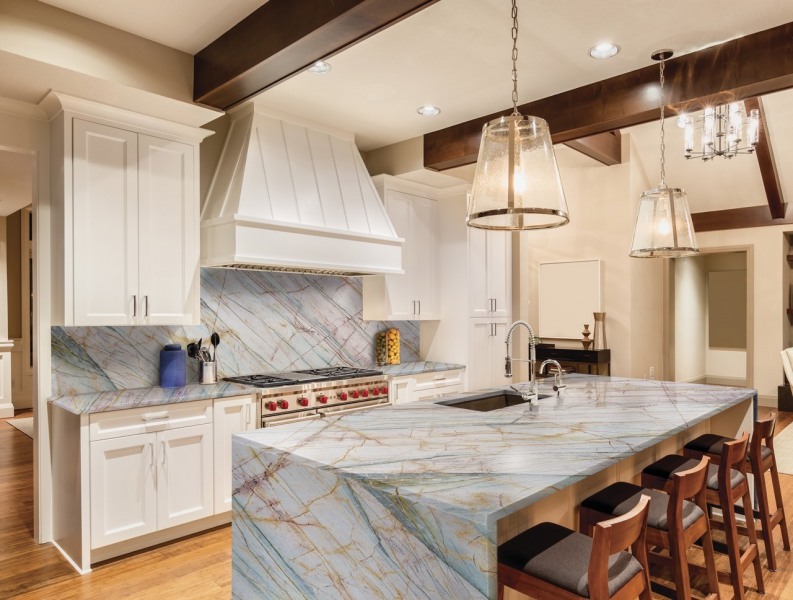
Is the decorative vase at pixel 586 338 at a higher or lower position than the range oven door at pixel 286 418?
higher

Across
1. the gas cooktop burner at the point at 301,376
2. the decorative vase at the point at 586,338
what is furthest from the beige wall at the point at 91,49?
the decorative vase at the point at 586,338

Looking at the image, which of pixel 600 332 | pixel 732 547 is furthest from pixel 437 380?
pixel 600 332

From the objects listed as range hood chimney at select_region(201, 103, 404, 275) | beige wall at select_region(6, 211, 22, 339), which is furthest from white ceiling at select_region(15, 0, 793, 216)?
beige wall at select_region(6, 211, 22, 339)

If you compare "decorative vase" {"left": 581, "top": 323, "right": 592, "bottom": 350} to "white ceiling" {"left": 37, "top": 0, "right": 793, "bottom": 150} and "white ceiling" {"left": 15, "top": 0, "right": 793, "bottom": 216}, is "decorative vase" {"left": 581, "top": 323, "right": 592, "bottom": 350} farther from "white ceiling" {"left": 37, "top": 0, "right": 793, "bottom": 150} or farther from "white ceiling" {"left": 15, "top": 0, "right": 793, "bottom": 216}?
"white ceiling" {"left": 37, "top": 0, "right": 793, "bottom": 150}

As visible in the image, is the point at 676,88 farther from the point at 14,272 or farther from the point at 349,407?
the point at 14,272

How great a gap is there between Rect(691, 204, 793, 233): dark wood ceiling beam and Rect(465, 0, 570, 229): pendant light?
22.2 feet

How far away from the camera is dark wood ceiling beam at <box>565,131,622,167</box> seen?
A: 6301 millimetres

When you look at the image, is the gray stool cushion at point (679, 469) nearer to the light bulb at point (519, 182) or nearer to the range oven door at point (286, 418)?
the light bulb at point (519, 182)

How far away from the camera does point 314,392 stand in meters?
3.86

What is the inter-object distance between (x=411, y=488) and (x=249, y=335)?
283cm

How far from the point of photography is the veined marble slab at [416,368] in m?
4.55

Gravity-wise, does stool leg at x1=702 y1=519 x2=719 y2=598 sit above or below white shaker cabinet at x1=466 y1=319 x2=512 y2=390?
below

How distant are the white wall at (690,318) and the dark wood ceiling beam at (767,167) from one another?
156 cm

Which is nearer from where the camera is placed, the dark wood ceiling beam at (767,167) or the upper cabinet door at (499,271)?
the upper cabinet door at (499,271)
